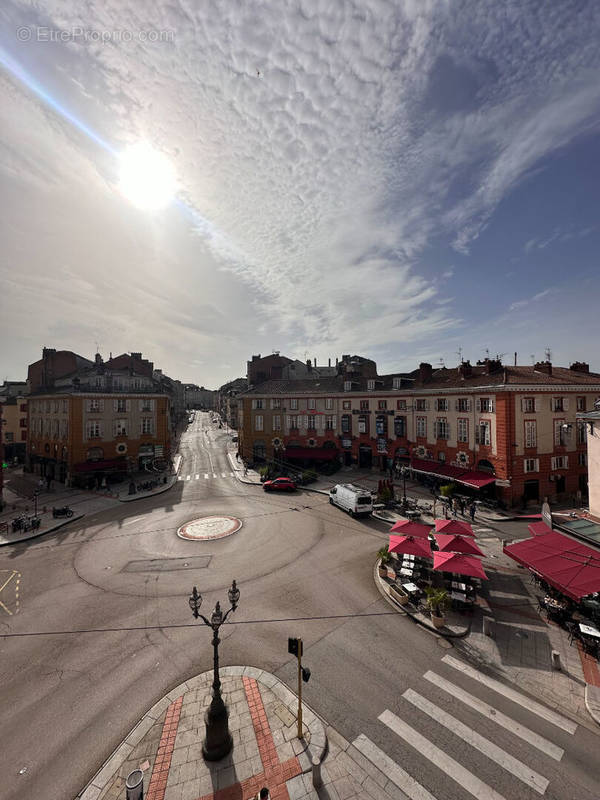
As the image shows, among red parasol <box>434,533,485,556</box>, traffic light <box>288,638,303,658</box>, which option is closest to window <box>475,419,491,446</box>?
red parasol <box>434,533,485,556</box>

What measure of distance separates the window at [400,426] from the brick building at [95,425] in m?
30.0

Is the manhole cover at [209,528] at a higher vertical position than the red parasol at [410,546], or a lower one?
lower

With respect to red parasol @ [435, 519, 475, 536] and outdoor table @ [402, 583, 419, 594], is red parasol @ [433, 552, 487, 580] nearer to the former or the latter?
outdoor table @ [402, 583, 419, 594]

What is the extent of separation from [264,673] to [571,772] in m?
8.63

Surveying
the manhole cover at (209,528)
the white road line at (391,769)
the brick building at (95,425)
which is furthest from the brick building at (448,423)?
the white road line at (391,769)

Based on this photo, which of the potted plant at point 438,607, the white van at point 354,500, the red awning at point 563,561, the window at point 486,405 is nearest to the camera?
the red awning at point 563,561

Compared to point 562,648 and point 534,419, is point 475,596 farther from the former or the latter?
point 534,419

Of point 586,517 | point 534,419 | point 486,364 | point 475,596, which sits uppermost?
point 486,364

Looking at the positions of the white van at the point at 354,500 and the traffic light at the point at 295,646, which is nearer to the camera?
the traffic light at the point at 295,646

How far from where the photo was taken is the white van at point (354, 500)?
26.4m

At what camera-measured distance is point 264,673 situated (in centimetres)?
1120

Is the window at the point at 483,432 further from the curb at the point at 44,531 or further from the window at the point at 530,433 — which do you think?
the curb at the point at 44,531

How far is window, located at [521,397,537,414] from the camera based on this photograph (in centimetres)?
2891

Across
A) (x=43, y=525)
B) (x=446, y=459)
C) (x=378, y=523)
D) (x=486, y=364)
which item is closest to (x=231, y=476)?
(x=43, y=525)
